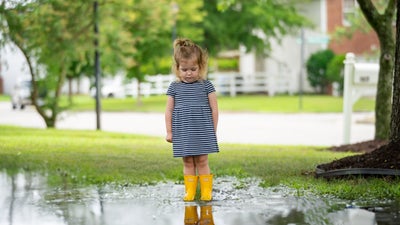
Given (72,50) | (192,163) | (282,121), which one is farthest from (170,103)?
(282,121)

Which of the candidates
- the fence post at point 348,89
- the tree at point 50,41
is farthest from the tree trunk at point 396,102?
the tree at point 50,41

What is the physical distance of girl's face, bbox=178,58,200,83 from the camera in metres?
7.20

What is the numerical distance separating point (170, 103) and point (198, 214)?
3.96ft

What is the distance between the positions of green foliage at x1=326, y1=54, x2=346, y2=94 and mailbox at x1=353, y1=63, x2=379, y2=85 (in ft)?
85.1

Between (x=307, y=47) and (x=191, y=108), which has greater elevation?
(x=307, y=47)

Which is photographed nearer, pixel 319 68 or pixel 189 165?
pixel 189 165

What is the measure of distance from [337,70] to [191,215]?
36794 mm

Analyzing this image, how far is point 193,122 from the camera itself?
720cm

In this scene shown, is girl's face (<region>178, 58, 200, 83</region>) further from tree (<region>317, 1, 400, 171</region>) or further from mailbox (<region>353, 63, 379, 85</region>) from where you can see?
mailbox (<region>353, 63, 379, 85</region>)

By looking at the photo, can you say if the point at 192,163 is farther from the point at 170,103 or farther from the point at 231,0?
the point at 231,0

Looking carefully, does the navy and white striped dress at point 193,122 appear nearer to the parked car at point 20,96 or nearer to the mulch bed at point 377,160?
the mulch bed at point 377,160

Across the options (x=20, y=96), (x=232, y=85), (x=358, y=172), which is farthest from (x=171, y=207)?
(x=232, y=85)

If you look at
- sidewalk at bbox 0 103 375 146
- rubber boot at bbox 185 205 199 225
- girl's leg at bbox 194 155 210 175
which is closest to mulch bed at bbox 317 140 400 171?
girl's leg at bbox 194 155 210 175

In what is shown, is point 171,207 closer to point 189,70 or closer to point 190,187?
point 190,187
